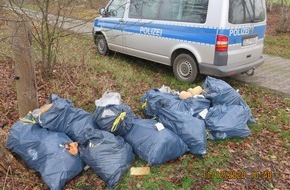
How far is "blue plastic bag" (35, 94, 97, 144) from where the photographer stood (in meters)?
3.49

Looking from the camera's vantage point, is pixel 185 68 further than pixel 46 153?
Yes

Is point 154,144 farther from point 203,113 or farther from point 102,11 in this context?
point 102,11

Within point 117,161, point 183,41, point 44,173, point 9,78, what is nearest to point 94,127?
point 117,161

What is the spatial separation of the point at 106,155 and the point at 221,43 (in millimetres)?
3124

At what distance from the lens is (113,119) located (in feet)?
11.4

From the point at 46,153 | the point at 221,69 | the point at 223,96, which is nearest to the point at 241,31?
the point at 221,69

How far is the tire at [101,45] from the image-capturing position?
25.3 ft

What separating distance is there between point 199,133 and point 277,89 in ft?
10.7

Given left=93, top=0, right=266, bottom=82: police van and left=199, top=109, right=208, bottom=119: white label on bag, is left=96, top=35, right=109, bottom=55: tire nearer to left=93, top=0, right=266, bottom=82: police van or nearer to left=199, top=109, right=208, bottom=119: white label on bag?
left=93, top=0, right=266, bottom=82: police van

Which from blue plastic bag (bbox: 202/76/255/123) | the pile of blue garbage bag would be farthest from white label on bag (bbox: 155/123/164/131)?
blue plastic bag (bbox: 202/76/255/123)

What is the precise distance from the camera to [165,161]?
3.48m

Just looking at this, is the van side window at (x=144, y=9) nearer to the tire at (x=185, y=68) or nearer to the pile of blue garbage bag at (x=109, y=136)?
the tire at (x=185, y=68)

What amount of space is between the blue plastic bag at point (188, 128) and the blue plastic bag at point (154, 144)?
0.36 ft

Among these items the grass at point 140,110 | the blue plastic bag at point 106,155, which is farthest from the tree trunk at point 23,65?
the blue plastic bag at point 106,155
